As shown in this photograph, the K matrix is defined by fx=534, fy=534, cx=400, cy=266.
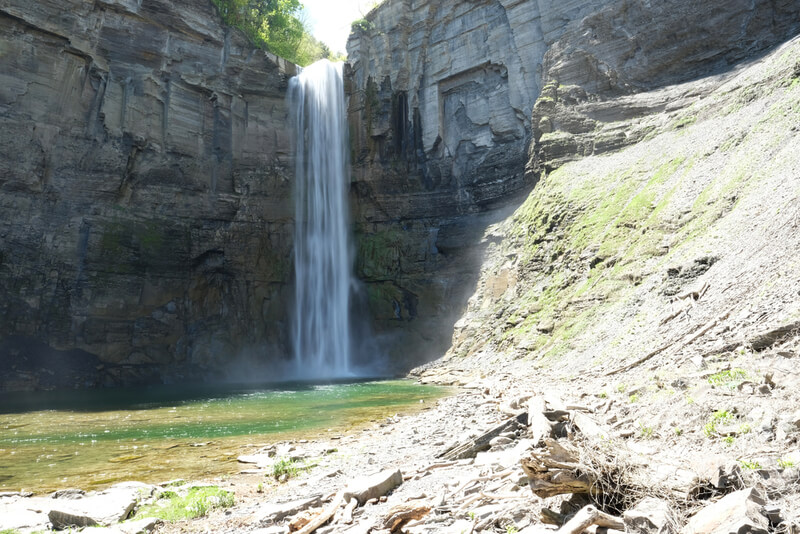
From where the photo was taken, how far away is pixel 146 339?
34125 millimetres

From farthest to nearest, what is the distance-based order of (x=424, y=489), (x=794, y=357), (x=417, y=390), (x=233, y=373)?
(x=233, y=373), (x=417, y=390), (x=794, y=357), (x=424, y=489)

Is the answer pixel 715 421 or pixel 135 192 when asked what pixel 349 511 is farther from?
pixel 135 192

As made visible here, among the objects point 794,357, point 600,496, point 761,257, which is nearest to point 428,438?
point 794,357

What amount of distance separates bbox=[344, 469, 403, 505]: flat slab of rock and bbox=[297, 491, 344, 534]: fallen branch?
0.33 feet

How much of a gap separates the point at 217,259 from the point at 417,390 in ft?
68.4

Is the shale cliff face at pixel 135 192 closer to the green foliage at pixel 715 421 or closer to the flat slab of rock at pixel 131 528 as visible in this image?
the flat slab of rock at pixel 131 528

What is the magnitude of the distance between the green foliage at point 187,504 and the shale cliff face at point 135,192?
28.8 metres

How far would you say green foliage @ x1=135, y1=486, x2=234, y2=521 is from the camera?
6.81 m

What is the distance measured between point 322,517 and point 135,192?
33.9 meters

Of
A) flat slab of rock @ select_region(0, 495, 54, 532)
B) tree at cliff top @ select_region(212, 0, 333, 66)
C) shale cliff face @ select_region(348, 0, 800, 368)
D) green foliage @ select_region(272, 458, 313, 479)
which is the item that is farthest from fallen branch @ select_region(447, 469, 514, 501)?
tree at cliff top @ select_region(212, 0, 333, 66)

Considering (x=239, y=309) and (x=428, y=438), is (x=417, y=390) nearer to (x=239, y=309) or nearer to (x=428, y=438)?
(x=428, y=438)

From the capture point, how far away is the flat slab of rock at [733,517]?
8.52 ft

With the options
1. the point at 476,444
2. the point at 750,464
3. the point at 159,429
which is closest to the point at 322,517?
the point at 476,444

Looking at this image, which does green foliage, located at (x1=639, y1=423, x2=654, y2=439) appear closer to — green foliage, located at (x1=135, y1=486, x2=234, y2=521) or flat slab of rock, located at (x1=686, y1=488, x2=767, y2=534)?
flat slab of rock, located at (x1=686, y1=488, x2=767, y2=534)
